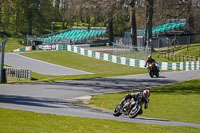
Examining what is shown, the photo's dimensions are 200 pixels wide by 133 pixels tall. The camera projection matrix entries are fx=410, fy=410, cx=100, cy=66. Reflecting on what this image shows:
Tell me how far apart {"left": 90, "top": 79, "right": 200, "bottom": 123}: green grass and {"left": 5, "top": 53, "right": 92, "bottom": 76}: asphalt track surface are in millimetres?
15652

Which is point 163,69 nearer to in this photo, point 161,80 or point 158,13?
point 161,80

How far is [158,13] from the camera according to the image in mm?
62844

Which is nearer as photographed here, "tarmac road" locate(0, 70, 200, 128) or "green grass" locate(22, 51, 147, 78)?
"tarmac road" locate(0, 70, 200, 128)

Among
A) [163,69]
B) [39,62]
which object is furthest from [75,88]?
[39,62]

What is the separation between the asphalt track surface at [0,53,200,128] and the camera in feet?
59.8

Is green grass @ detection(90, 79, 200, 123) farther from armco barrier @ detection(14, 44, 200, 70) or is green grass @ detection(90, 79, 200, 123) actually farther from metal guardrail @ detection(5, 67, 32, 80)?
armco barrier @ detection(14, 44, 200, 70)

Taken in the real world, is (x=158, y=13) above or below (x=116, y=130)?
above

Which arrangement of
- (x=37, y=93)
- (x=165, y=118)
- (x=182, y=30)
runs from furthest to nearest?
(x=182, y=30) < (x=37, y=93) < (x=165, y=118)

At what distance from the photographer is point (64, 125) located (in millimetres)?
12625

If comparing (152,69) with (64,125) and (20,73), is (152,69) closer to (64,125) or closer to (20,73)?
(20,73)

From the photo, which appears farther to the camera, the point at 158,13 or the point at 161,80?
the point at 158,13

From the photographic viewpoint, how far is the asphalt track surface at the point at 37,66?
40.9 m

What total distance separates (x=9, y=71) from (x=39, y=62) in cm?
1265

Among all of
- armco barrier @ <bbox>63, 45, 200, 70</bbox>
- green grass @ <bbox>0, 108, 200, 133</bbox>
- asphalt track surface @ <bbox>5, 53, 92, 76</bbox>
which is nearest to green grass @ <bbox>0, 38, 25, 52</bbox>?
armco barrier @ <bbox>63, 45, 200, 70</bbox>
